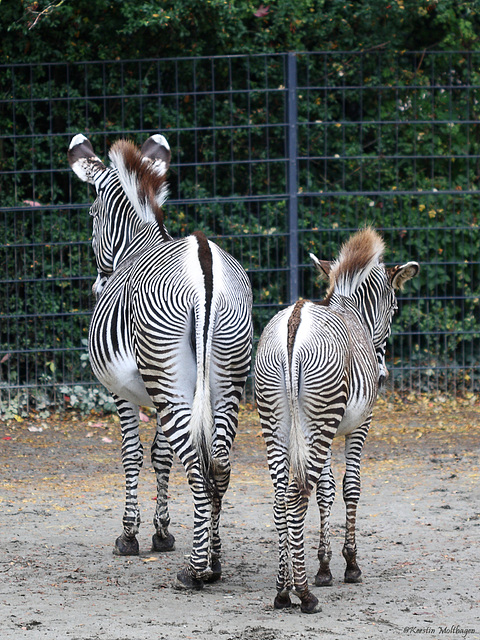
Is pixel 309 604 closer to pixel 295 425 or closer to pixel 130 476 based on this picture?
pixel 295 425

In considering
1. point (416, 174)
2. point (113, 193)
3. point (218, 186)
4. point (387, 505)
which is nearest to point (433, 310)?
point (416, 174)

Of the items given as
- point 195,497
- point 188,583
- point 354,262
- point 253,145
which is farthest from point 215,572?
point 253,145

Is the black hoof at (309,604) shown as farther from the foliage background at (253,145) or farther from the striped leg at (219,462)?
the foliage background at (253,145)

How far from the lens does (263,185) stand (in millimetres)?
10461

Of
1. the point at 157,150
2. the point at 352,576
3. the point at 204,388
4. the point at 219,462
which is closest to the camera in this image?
the point at 204,388

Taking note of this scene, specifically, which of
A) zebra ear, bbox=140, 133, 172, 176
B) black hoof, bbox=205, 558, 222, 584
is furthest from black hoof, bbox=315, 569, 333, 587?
zebra ear, bbox=140, 133, 172, 176

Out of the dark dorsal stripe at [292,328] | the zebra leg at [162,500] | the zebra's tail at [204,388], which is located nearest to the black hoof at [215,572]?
the zebra's tail at [204,388]

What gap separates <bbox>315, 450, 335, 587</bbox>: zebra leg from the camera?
487 centimetres

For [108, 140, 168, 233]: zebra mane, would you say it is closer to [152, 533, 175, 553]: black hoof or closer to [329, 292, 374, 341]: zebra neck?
[329, 292, 374, 341]: zebra neck

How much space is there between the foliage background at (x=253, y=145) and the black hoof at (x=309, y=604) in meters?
5.27

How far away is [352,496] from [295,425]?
906 millimetres

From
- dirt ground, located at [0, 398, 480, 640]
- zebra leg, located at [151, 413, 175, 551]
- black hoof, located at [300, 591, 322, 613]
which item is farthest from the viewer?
zebra leg, located at [151, 413, 175, 551]

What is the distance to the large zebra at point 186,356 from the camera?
15.6ft

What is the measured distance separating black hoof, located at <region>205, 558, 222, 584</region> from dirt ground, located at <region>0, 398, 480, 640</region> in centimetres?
5
